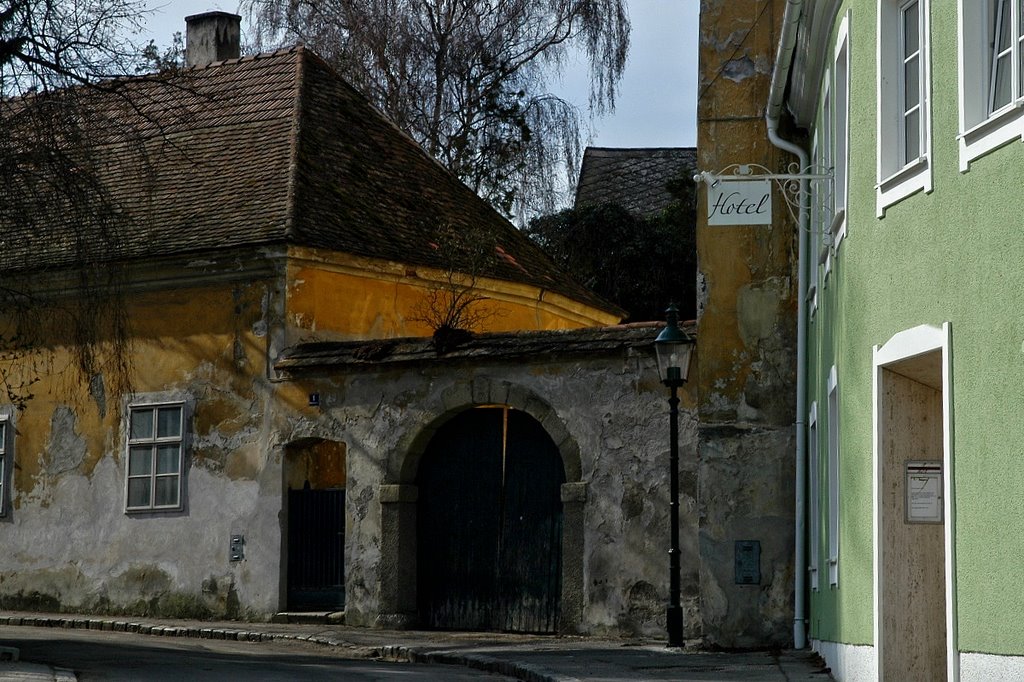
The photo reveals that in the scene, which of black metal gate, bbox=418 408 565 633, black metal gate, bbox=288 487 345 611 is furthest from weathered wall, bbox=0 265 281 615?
black metal gate, bbox=418 408 565 633

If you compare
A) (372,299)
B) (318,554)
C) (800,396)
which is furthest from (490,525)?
(800,396)

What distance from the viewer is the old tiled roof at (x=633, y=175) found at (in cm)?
Answer: 3900

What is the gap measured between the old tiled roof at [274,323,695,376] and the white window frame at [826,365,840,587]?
4691 mm

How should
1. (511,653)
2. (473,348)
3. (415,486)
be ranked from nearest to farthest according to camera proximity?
1. (511,653)
2. (473,348)
3. (415,486)

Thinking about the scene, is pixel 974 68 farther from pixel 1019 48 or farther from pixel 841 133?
pixel 841 133

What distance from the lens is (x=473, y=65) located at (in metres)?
33.1

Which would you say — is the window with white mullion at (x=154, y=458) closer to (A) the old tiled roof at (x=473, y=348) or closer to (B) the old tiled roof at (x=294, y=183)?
(A) the old tiled roof at (x=473, y=348)

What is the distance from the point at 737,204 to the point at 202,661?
6124mm

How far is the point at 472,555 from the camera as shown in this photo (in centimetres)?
1945

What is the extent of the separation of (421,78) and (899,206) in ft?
79.1

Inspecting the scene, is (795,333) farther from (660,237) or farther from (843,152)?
(660,237)

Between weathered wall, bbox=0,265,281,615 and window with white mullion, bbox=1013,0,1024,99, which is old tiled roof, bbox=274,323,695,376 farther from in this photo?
window with white mullion, bbox=1013,0,1024,99

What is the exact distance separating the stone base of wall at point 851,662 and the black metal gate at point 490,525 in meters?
6.09

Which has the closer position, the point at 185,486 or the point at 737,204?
the point at 737,204
